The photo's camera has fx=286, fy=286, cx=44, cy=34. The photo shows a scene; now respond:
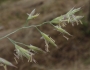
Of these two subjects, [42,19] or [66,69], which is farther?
[42,19]

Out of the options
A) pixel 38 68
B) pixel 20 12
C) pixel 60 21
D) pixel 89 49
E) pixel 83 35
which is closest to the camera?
pixel 60 21

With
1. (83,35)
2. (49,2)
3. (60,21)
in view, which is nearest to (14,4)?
(49,2)

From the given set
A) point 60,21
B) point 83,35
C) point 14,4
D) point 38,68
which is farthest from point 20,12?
point 60,21

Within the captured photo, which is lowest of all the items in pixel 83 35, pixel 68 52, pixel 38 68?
pixel 38 68

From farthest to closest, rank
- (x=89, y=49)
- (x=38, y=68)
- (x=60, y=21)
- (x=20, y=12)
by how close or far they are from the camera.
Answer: (x=20, y=12)
(x=89, y=49)
(x=38, y=68)
(x=60, y=21)

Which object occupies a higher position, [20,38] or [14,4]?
[14,4]

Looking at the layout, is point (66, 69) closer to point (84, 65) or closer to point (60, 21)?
point (84, 65)
